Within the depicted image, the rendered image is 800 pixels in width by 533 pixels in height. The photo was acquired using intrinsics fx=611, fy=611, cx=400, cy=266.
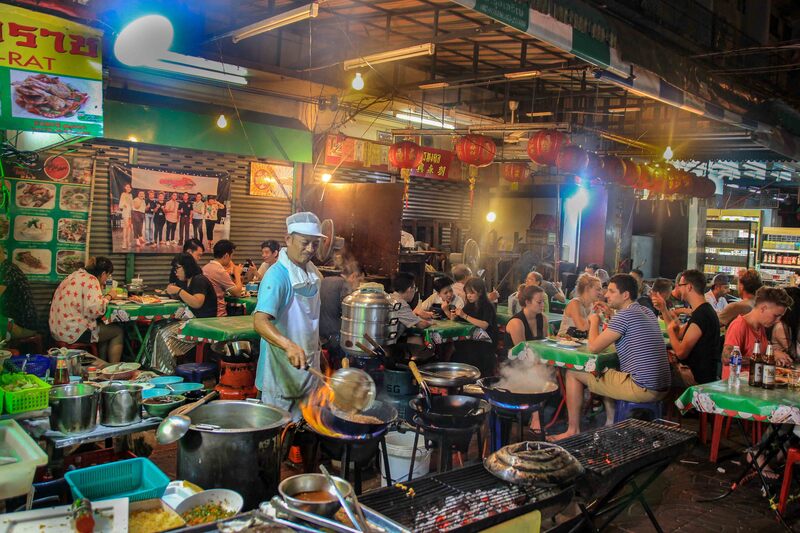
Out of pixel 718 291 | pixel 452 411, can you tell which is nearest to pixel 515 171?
pixel 718 291

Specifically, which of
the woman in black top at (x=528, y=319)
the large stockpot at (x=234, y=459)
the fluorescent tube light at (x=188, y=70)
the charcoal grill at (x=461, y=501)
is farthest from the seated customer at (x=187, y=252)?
the charcoal grill at (x=461, y=501)

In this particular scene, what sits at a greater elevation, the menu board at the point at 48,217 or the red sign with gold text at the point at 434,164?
the red sign with gold text at the point at 434,164

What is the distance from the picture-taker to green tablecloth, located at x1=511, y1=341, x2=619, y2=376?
7211mm

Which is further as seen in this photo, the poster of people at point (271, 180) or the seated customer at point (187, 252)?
the poster of people at point (271, 180)

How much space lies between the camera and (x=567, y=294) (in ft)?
54.6

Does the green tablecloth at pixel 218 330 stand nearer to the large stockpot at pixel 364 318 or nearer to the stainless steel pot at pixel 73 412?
the large stockpot at pixel 364 318

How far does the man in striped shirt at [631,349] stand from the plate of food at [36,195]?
28.1ft

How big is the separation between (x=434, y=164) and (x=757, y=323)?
9.66m

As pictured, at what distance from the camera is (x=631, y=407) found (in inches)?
273

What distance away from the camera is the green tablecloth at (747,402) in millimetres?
5465

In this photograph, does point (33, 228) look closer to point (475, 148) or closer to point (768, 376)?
point (475, 148)

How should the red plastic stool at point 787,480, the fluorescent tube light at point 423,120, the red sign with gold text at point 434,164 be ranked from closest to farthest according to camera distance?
the red plastic stool at point 787,480
the fluorescent tube light at point 423,120
the red sign with gold text at point 434,164

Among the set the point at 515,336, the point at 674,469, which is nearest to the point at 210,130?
the point at 515,336

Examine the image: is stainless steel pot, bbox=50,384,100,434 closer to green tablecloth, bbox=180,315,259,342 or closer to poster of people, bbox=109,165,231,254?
green tablecloth, bbox=180,315,259,342
